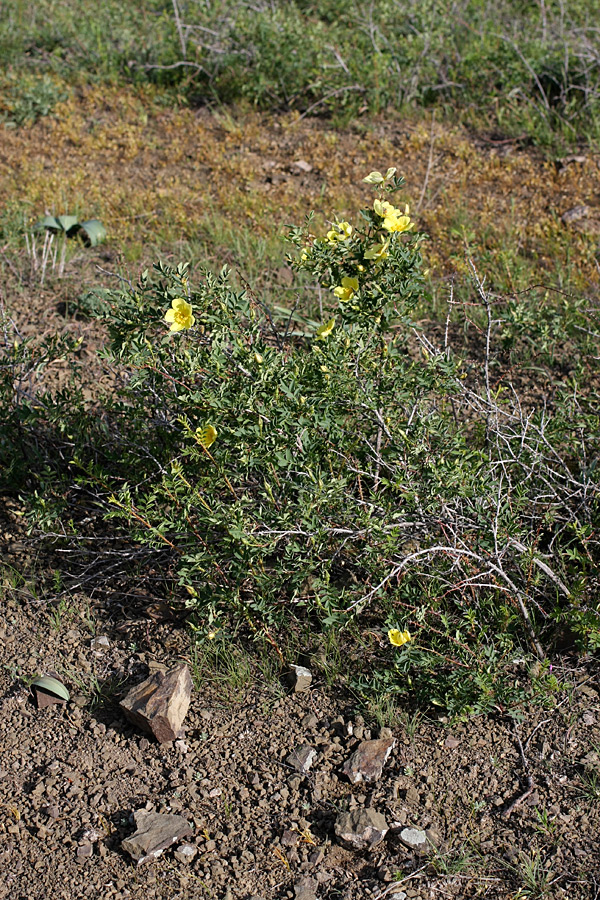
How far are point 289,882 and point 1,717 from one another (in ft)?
3.76

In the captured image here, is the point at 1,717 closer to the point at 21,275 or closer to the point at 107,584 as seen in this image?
the point at 107,584

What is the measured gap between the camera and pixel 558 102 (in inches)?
241

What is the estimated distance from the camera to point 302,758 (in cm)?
272

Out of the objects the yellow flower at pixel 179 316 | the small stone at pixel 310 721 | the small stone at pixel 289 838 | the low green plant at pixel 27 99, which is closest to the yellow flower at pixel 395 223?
the yellow flower at pixel 179 316

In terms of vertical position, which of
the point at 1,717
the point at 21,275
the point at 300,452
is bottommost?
the point at 1,717

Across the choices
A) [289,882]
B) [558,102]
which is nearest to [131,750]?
[289,882]

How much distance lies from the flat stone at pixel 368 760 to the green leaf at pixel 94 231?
3499 millimetres

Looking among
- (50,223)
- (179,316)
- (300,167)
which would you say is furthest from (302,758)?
(300,167)

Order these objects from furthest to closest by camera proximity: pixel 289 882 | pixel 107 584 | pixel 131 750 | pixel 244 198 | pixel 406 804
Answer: pixel 244 198
pixel 107 584
pixel 131 750
pixel 406 804
pixel 289 882

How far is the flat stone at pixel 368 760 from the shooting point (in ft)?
8.67

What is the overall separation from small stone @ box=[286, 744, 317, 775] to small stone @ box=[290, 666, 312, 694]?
0.71 ft

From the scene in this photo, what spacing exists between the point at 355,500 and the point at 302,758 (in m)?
0.83

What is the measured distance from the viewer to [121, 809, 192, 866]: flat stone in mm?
2459

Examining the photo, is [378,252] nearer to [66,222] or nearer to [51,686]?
[51,686]
